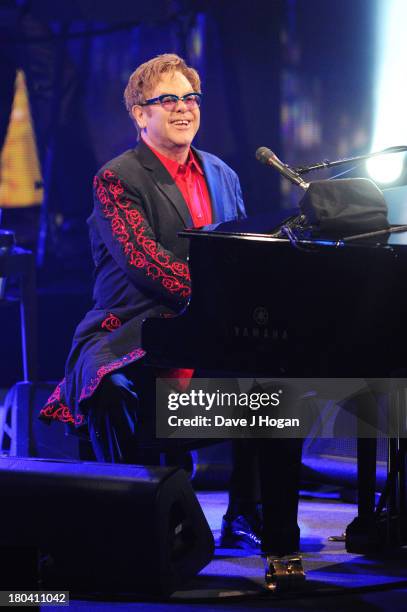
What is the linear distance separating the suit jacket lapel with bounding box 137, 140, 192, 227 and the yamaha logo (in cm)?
71

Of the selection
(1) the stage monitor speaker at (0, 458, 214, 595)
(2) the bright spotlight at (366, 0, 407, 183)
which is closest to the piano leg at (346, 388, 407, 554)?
(1) the stage monitor speaker at (0, 458, 214, 595)

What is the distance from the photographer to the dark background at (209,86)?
6766 mm

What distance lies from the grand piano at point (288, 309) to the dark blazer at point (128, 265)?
37 centimetres

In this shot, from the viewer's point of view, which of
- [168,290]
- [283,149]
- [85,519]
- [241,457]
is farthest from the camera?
[283,149]

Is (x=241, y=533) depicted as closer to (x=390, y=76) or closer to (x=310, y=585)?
(x=310, y=585)

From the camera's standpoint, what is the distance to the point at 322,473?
450 centimetres

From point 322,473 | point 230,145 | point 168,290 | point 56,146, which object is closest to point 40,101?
point 56,146

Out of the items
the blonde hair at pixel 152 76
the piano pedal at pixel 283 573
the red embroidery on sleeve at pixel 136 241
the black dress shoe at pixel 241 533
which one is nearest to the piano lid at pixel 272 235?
the red embroidery on sleeve at pixel 136 241

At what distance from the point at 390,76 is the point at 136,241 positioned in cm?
352

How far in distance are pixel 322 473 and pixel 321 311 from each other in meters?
1.78

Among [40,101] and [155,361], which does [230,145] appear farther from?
[155,361]

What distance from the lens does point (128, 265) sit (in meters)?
3.42

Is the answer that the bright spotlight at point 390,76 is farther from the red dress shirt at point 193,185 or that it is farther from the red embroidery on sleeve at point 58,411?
the red embroidery on sleeve at point 58,411

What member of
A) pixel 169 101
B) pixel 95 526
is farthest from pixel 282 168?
pixel 95 526
